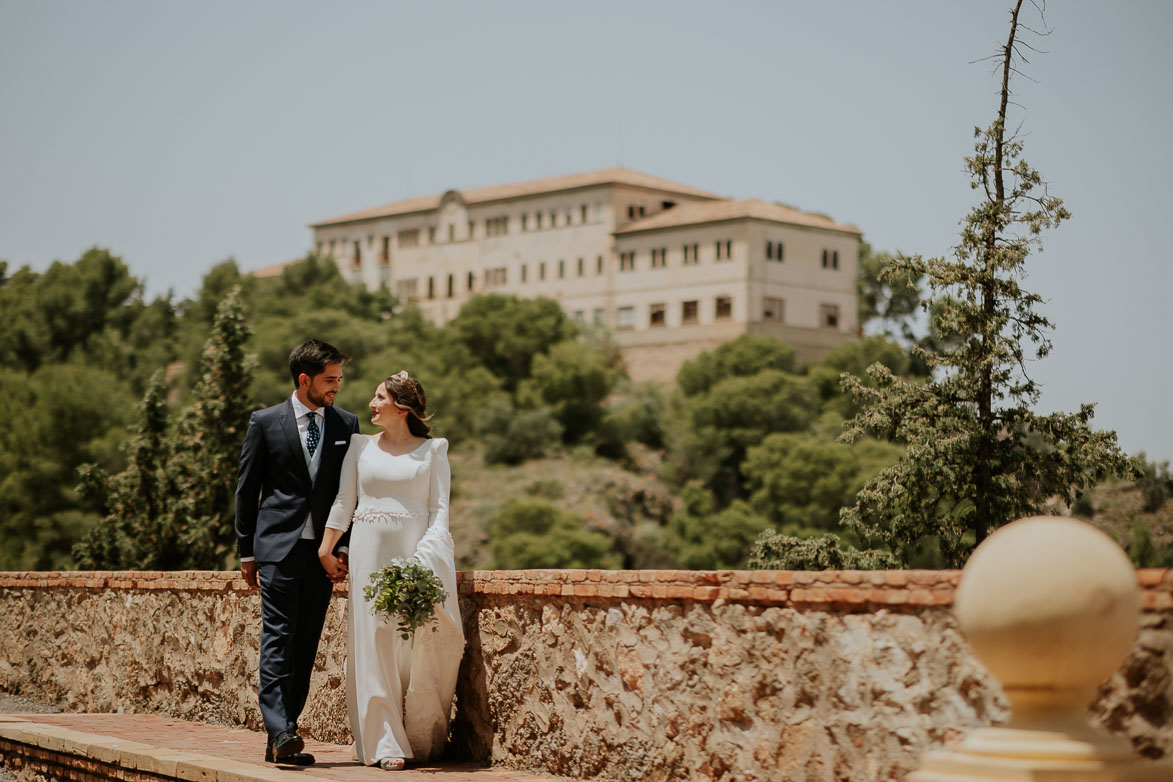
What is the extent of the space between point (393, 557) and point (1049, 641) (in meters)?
3.89

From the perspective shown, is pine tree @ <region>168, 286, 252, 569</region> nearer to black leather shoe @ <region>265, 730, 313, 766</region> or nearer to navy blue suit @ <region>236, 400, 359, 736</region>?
navy blue suit @ <region>236, 400, 359, 736</region>

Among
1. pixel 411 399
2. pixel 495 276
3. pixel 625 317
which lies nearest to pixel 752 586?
A: pixel 411 399

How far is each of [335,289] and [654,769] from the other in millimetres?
108041

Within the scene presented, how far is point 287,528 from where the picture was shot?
7.49 meters

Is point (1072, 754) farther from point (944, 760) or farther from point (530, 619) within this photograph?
point (530, 619)

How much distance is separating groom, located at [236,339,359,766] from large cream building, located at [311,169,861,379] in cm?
9214

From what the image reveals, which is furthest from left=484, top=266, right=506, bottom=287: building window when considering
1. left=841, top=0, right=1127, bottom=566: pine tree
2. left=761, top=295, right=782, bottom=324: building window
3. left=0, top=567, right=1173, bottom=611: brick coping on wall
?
left=0, top=567, right=1173, bottom=611: brick coping on wall

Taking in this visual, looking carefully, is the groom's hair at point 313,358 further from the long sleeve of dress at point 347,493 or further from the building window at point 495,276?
the building window at point 495,276

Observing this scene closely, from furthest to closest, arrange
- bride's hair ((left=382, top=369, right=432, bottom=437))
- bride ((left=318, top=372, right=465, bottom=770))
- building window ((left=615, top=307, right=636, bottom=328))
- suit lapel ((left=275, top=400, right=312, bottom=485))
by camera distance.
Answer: building window ((left=615, top=307, right=636, bottom=328)), suit lapel ((left=275, top=400, right=312, bottom=485)), bride's hair ((left=382, top=369, right=432, bottom=437)), bride ((left=318, top=372, right=465, bottom=770))

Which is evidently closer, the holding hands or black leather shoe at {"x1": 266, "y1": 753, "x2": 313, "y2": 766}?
black leather shoe at {"x1": 266, "y1": 753, "x2": 313, "y2": 766}

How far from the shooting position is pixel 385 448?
24.8 feet

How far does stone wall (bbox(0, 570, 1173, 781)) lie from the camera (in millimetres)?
5266

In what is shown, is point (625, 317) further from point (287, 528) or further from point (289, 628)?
point (289, 628)

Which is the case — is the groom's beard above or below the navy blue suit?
above
